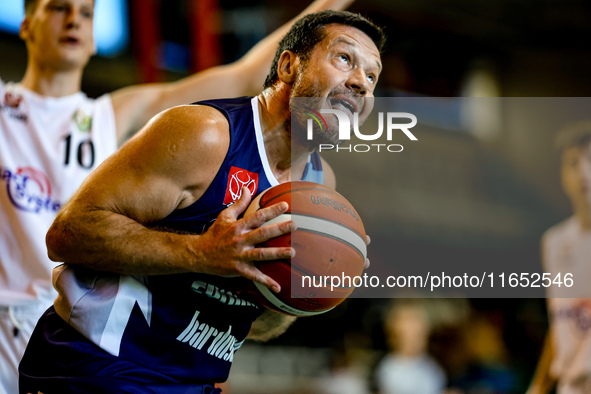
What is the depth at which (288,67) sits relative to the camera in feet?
8.34

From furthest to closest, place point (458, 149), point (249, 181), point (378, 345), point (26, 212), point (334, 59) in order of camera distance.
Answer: point (458, 149) → point (378, 345) → point (26, 212) → point (334, 59) → point (249, 181)

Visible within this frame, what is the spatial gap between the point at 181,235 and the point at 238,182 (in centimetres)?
31

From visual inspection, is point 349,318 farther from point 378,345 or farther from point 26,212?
point 26,212

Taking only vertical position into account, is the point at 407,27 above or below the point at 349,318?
above

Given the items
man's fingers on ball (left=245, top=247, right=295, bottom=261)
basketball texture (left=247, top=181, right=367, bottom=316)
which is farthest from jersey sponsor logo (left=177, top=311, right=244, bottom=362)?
man's fingers on ball (left=245, top=247, right=295, bottom=261)

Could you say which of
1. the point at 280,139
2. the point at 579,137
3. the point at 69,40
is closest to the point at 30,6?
the point at 69,40

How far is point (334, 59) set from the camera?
2369 millimetres

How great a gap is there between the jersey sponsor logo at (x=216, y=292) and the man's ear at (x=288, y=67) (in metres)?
0.85

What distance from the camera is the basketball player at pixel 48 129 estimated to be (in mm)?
3191

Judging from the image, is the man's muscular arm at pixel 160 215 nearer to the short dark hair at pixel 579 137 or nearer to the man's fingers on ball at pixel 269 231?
the man's fingers on ball at pixel 269 231

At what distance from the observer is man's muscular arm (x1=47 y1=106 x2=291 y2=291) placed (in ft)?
6.21

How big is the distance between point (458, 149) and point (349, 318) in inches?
189

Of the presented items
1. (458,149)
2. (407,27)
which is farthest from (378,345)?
(407,27)

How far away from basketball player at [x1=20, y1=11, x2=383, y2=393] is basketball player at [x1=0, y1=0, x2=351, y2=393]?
83cm
